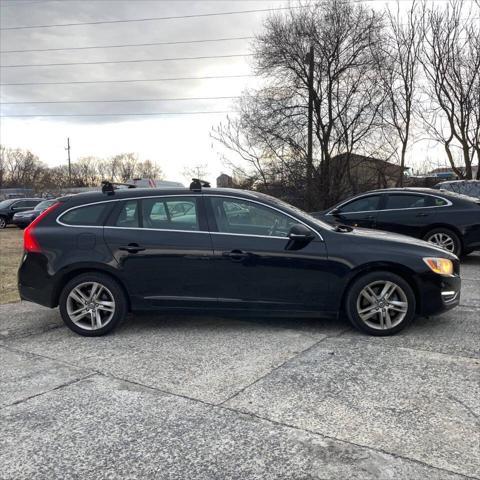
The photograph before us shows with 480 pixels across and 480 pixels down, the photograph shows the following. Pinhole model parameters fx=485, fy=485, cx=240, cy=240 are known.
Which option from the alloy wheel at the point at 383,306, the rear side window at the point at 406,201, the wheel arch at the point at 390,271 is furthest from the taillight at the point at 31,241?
the rear side window at the point at 406,201

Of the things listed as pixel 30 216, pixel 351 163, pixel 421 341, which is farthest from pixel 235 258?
pixel 30 216

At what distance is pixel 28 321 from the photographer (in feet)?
19.3

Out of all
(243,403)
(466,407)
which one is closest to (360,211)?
(466,407)

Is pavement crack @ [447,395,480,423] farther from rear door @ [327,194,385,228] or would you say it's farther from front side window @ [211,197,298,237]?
rear door @ [327,194,385,228]

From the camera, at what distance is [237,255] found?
502 cm

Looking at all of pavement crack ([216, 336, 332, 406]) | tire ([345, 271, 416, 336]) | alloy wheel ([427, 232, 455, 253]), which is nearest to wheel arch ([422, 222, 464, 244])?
alloy wheel ([427, 232, 455, 253])

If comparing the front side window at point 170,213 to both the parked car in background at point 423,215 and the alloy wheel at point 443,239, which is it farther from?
the alloy wheel at point 443,239

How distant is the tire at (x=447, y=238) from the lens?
921 centimetres

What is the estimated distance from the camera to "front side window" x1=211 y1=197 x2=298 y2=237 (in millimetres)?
5117

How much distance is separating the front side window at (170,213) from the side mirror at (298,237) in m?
0.99

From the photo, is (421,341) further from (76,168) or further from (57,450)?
(76,168)

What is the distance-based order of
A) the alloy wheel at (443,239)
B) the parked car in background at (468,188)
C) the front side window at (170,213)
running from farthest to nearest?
the parked car in background at (468,188) < the alloy wheel at (443,239) < the front side window at (170,213)

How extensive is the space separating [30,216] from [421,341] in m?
21.1

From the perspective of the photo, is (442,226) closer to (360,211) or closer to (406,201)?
(406,201)
